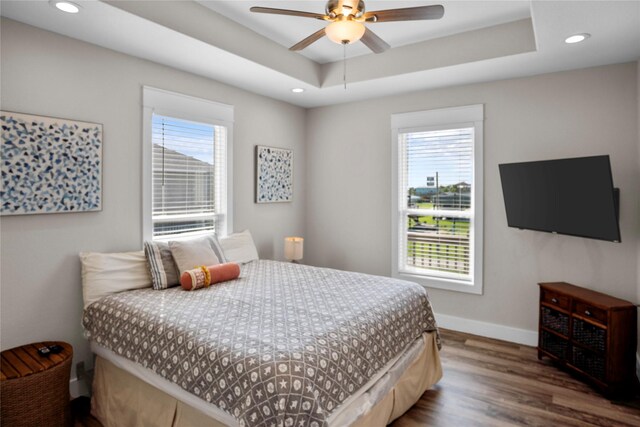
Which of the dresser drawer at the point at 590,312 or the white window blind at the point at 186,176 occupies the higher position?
the white window blind at the point at 186,176

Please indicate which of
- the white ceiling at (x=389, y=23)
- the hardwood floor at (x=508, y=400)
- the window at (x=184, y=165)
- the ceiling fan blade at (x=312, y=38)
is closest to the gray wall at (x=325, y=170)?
the window at (x=184, y=165)

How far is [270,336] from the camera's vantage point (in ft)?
6.25

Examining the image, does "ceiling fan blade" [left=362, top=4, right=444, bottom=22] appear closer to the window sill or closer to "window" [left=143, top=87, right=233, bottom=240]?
"window" [left=143, top=87, right=233, bottom=240]

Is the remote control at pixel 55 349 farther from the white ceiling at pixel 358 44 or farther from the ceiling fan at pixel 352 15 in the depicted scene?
the ceiling fan at pixel 352 15

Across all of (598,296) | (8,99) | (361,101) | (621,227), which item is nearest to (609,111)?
(621,227)

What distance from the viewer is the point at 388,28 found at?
10.6 feet

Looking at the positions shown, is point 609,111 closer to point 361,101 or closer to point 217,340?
point 361,101

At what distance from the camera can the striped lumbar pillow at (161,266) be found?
2859 mm

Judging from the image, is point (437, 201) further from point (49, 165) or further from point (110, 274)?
point (49, 165)

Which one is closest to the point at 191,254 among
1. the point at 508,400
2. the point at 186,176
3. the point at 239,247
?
the point at 239,247

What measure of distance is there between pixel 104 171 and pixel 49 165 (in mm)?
384

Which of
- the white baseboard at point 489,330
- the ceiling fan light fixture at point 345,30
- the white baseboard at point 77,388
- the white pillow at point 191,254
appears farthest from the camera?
the white baseboard at point 489,330

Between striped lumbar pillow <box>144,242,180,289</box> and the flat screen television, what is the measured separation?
3.03 metres

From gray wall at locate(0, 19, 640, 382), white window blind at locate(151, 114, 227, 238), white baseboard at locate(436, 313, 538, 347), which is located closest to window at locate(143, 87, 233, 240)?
white window blind at locate(151, 114, 227, 238)
